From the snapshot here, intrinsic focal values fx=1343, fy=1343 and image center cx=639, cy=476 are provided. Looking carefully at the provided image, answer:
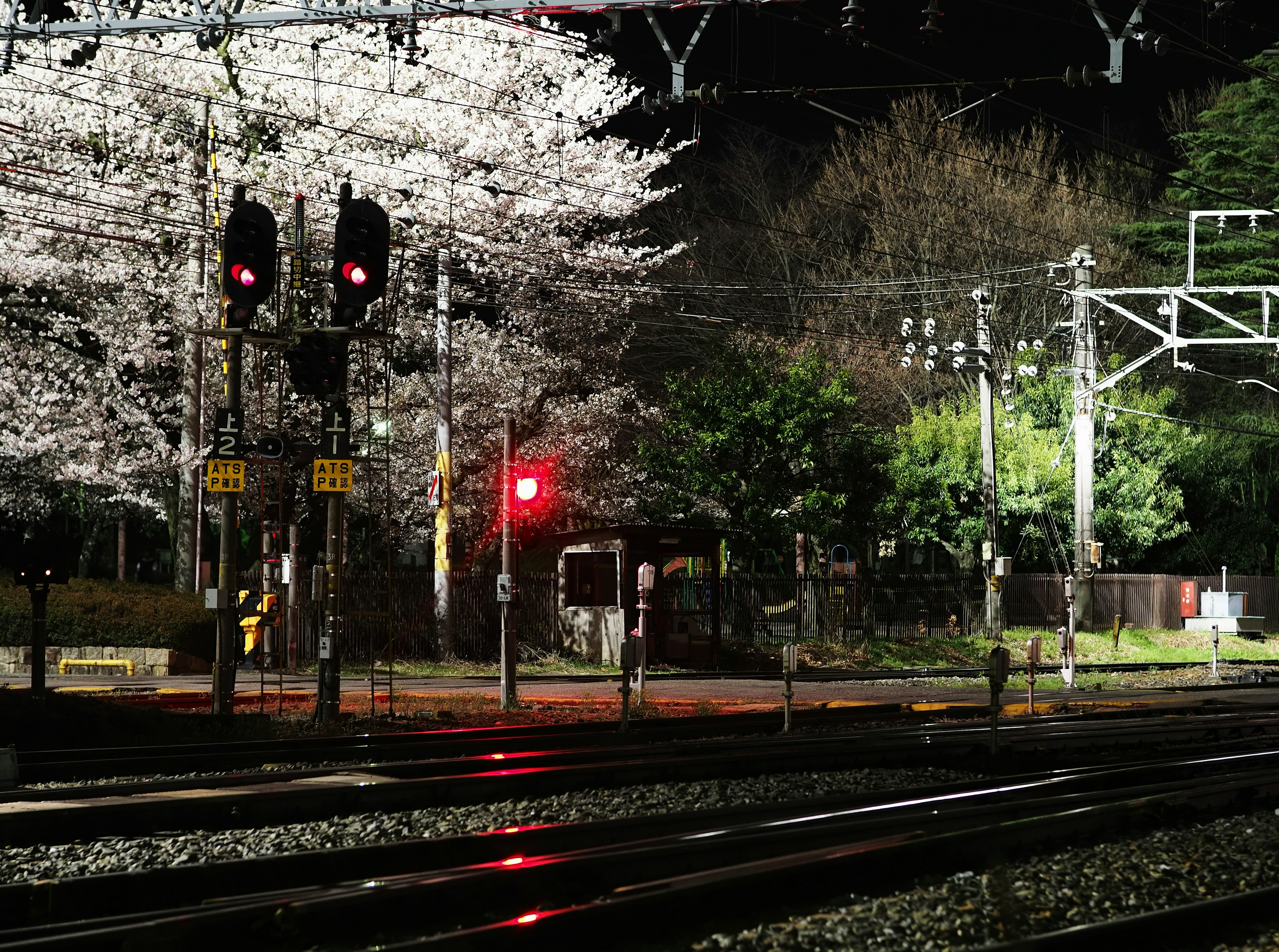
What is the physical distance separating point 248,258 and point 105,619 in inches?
451

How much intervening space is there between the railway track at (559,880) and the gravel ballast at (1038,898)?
0.88ft

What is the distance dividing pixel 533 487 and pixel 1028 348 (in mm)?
29588

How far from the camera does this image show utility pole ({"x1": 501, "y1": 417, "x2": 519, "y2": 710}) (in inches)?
697

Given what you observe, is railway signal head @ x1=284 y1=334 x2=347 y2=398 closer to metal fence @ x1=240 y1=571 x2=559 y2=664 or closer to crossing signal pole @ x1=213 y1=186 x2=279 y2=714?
crossing signal pole @ x1=213 y1=186 x2=279 y2=714

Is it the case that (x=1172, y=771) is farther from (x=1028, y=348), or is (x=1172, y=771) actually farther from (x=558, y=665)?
(x=1028, y=348)

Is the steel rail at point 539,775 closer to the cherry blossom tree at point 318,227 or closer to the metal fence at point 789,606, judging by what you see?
the metal fence at point 789,606

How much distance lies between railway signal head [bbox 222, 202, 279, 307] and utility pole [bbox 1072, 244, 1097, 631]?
2196cm

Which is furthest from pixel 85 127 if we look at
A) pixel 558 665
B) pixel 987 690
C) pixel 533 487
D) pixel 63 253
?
pixel 987 690

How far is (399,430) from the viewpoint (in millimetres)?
30938

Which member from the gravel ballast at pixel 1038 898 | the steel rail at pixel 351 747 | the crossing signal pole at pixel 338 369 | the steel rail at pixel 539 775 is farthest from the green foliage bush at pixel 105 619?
the gravel ballast at pixel 1038 898

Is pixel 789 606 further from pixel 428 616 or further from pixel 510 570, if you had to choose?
pixel 510 570

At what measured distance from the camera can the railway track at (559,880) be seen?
602 centimetres

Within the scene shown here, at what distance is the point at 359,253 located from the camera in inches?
599

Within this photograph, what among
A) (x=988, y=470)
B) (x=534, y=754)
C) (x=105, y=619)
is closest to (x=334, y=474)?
(x=534, y=754)
